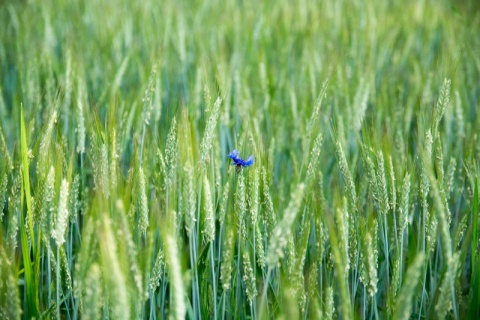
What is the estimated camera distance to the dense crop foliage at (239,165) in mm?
1002

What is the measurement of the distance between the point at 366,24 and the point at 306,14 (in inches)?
18.7

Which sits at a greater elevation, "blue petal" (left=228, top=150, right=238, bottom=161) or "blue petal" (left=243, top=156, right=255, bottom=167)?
"blue petal" (left=228, top=150, right=238, bottom=161)

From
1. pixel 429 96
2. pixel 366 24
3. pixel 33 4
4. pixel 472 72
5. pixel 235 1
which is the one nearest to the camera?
pixel 429 96

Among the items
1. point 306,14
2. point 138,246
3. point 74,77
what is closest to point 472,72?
point 306,14

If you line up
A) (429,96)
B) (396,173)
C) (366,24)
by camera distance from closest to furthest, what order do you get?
(396,173), (429,96), (366,24)

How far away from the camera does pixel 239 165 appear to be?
1.21 m

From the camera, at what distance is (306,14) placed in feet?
10.9

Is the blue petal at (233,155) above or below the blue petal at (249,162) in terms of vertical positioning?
above

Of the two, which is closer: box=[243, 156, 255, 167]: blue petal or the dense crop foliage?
the dense crop foliage

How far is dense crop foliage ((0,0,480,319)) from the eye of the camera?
100 centimetres

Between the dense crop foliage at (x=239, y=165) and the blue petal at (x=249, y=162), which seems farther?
the blue petal at (x=249, y=162)

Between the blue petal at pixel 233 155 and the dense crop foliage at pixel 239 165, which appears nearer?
the dense crop foliage at pixel 239 165

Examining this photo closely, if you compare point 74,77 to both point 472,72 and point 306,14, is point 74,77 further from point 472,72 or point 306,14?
point 306,14

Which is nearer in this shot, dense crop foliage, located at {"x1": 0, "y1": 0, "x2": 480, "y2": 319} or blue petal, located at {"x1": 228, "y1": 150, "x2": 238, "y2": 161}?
dense crop foliage, located at {"x1": 0, "y1": 0, "x2": 480, "y2": 319}
